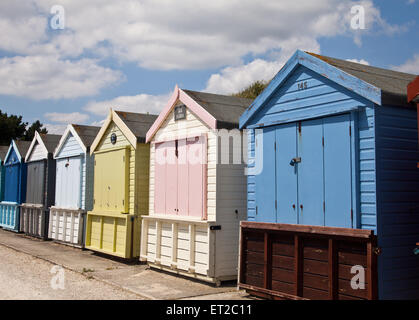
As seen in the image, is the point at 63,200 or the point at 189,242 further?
the point at 63,200

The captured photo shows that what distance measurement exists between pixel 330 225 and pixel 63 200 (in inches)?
446

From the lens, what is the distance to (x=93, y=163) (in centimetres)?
1386

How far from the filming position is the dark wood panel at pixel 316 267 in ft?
20.5

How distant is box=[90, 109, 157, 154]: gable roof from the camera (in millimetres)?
11320

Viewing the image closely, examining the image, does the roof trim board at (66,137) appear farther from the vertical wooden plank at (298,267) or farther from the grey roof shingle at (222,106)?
the vertical wooden plank at (298,267)

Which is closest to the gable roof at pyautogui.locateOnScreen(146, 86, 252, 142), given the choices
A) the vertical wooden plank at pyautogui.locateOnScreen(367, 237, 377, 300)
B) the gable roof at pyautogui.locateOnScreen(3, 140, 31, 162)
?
the vertical wooden plank at pyautogui.locateOnScreen(367, 237, 377, 300)

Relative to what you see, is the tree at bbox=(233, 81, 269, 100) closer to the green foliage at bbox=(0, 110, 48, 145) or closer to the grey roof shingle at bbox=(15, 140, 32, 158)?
the grey roof shingle at bbox=(15, 140, 32, 158)

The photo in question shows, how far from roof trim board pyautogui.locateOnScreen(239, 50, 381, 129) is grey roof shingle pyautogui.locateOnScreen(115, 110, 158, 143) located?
402cm

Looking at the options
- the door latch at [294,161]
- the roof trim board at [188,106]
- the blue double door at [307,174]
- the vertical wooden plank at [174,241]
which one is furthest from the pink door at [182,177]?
the door latch at [294,161]

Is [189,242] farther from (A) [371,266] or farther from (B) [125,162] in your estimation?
(A) [371,266]

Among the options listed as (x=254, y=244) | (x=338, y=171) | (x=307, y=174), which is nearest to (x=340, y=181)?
(x=338, y=171)

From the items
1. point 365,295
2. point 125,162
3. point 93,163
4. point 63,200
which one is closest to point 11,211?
point 63,200
